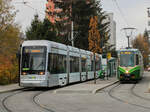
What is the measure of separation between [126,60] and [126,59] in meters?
0.11

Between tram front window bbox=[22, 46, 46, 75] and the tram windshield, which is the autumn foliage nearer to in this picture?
the tram windshield

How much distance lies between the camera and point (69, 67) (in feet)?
81.8

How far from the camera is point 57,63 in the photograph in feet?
71.2

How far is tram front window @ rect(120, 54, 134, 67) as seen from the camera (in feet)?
94.8

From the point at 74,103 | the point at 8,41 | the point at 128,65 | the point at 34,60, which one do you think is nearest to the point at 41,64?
the point at 34,60

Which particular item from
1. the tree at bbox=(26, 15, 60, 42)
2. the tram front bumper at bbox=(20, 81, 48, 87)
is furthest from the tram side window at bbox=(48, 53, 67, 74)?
the tree at bbox=(26, 15, 60, 42)

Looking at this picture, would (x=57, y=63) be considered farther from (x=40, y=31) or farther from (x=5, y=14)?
(x=40, y=31)

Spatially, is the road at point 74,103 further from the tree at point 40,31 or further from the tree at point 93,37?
the tree at point 40,31

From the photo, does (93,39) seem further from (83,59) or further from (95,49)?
(83,59)

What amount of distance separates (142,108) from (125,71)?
17309 mm

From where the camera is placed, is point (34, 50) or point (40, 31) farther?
point (40, 31)

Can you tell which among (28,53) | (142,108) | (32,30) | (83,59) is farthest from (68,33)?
(142,108)

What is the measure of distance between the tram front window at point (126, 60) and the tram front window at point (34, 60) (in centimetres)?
1111

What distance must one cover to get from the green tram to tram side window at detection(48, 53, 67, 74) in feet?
23.6
